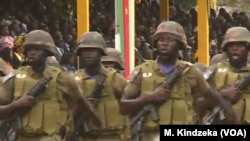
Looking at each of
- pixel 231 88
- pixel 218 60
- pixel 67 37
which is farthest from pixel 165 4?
pixel 231 88

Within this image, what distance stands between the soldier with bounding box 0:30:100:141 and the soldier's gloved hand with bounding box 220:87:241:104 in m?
1.53

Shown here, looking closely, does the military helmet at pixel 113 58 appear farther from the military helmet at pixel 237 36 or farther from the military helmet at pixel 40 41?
the military helmet at pixel 40 41

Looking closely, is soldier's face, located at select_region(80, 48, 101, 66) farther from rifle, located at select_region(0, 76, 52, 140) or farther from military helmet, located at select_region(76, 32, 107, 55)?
rifle, located at select_region(0, 76, 52, 140)

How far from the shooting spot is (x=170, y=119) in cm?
991

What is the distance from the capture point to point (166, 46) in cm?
995

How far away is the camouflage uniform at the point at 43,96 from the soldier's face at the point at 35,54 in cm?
4

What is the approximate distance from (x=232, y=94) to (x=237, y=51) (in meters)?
0.46

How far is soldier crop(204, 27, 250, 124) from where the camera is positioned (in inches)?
417

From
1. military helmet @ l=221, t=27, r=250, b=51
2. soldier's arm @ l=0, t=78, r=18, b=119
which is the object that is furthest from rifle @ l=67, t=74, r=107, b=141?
military helmet @ l=221, t=27, r=250, b=51

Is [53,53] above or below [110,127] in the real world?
above

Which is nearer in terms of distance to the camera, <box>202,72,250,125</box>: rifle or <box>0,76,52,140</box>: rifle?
<box>0,76,52,140</box>: rifle

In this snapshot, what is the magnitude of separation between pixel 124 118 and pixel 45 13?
923 centimetres

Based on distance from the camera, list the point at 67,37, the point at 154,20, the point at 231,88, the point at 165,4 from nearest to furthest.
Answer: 1. the point at 231,88
2. the point at 67,37
3. the point at 165,4
4. the point at 154,20

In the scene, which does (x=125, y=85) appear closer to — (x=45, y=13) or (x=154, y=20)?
(x=45, y=13)
